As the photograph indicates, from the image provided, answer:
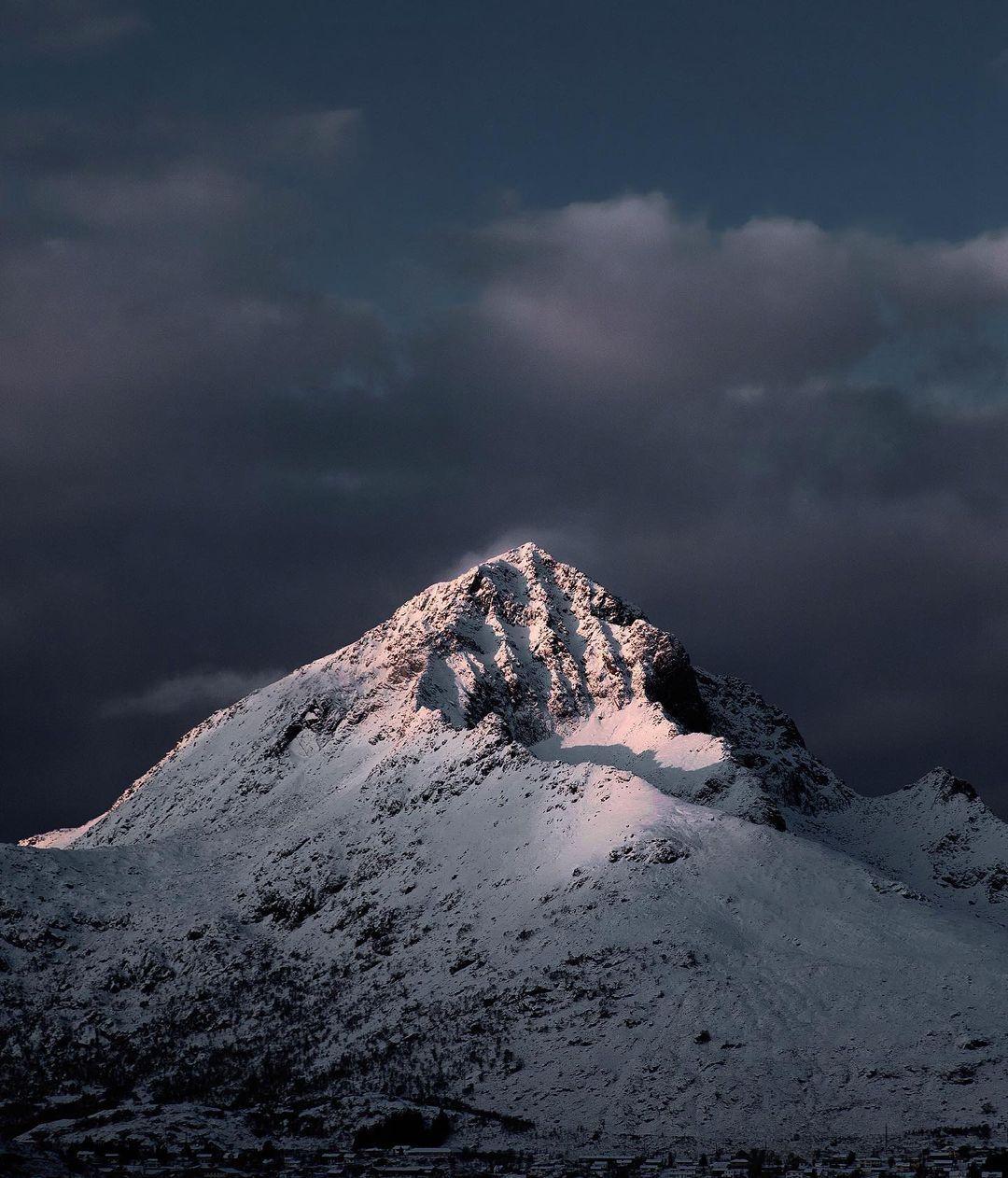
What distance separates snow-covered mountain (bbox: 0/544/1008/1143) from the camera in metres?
81.2

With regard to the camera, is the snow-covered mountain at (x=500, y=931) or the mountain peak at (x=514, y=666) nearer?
the snow-covered mountain at (x=500, y=931)

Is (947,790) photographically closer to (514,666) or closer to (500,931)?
(514,666)

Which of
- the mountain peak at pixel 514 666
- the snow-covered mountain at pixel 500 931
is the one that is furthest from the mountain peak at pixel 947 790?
the mountain peak at pixel 514 666

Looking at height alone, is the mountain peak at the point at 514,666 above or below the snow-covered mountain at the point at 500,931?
above

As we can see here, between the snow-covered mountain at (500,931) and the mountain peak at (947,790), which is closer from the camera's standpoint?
the snow-covered mountain at (500,931)

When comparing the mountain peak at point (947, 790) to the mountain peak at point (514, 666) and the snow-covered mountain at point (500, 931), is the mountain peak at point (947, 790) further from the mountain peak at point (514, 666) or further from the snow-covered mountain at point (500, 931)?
the mountain peak at point (514, 666)

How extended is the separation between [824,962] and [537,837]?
114 feet

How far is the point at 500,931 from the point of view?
10881 centimetres

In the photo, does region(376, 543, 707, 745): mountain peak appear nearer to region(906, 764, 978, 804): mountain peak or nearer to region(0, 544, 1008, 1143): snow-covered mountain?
region(0, 544, 1008, 1143): snow-covered mountain

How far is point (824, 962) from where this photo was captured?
93.9 meters

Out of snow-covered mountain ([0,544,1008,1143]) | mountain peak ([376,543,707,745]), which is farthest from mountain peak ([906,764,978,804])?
mountain peak ([376,543,707,745])

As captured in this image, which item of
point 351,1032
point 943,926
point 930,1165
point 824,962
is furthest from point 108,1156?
point 943,926

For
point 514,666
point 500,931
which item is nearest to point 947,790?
point 514,666

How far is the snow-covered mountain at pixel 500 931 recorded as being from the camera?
81188mm
